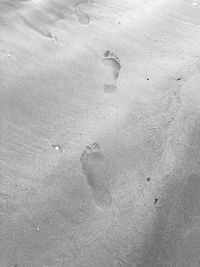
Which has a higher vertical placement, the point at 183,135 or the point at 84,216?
the point at 183,135

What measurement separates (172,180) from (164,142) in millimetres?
317

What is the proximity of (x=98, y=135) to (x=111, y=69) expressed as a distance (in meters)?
0.72

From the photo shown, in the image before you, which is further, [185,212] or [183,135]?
[183,135]

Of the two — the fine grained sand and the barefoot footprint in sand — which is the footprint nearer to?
the fine grained sand

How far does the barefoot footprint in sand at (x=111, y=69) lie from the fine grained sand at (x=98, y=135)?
11 mm

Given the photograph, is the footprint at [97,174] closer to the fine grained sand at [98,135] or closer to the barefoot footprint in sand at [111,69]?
the fine grained sand at [98,135]

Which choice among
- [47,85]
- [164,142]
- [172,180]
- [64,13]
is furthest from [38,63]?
[172,180]

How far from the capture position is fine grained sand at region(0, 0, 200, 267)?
8.35 ft

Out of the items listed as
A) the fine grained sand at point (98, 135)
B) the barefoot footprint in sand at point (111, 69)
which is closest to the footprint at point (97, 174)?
the fine grained sand at point (98, 135)

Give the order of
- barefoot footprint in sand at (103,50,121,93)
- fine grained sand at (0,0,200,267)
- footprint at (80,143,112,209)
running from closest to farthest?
fine grained sand at (0,0,200,267), footprint at (80,143,112,209), barefoot footprint in sand at (103,50,121,93)

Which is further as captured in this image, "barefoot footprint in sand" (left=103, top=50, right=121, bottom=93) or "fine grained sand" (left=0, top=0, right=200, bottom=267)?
"barefoot footprint in sand" (left=103, top=50, right=121, bottom=93)

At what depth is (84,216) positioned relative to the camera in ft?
8.59

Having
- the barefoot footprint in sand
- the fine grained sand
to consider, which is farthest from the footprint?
the barefoot footprint in sand

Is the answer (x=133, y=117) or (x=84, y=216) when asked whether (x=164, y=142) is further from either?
(x=84, y=216)
